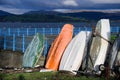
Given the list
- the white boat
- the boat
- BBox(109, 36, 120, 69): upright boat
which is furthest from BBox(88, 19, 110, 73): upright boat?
the boat

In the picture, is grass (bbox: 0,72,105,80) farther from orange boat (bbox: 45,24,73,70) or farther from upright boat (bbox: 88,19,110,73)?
orange boat (bbox: 45,24,73,70)

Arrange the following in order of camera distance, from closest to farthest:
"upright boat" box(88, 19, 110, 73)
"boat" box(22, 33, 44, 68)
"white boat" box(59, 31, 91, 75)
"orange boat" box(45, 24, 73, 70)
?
1. "upright boat" box(88, 19, 110, 73)
2. "white boat" box(59, 31, 91, 75)
3. "orange boat" box(45, 24, 73, 70)
4. "boat" box(22, 33, 44, 68)

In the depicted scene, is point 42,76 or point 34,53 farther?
point 34,53

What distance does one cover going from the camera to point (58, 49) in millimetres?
17719

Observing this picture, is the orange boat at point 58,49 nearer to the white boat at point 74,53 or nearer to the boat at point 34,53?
the white boat at point 74,53

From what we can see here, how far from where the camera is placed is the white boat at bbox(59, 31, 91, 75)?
16.4 meters

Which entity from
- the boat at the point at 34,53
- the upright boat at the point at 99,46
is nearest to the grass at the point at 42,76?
the upright boat at the point at 99,46

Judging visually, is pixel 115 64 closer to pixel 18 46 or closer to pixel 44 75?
pixel 44 75

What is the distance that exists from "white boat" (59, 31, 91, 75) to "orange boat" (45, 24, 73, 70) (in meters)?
0.30

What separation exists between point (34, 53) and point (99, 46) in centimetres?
315

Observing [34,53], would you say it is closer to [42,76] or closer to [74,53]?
[74,53]

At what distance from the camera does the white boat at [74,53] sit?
1638 centimetres

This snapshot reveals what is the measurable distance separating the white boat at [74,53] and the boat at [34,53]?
51.5 inches

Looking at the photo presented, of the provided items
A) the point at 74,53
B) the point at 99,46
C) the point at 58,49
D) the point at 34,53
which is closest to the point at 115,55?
the point at 99,46
